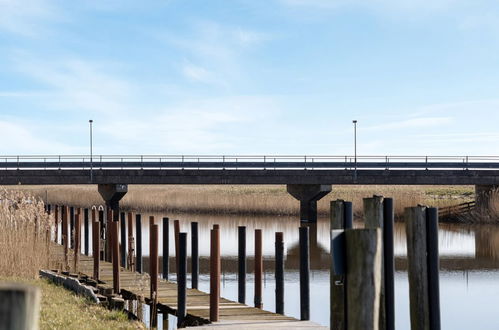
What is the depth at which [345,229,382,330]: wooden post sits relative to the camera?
174 inches

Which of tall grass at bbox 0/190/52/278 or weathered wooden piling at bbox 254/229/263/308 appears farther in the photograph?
tall grass at bbox 0/190/52/278

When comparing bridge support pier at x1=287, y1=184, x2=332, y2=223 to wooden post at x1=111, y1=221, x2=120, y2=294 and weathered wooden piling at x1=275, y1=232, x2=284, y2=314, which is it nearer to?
wooden post at x1=111, y1=221, x2=120, y2=294

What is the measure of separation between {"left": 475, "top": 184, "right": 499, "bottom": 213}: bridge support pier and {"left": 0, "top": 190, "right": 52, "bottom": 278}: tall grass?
31.0m

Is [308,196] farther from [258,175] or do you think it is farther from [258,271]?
[258,271]

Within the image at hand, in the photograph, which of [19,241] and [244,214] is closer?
[19,241]

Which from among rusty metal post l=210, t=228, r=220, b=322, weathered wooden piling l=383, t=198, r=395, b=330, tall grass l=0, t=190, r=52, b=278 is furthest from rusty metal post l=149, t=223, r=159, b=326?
weathered wooden piling l=383, t=198, r=395, b=330

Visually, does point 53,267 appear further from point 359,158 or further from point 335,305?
point 359,158

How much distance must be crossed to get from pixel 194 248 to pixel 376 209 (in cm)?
705

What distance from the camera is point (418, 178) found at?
45719 mm

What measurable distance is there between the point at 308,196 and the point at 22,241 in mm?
29947

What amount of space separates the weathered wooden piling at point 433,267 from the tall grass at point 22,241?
9426 mm

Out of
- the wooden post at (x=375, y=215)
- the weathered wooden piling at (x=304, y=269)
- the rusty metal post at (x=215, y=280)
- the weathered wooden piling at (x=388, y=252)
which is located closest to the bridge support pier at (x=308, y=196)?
the weathered wooden piling at (x=304, y=269)

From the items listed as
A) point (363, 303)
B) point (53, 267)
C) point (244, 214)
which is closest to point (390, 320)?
point (363, 303)

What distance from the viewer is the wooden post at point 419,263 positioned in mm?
7492
